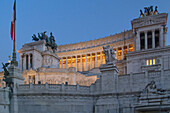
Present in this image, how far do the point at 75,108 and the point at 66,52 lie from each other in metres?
76.2

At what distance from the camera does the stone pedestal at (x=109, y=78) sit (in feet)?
95.3

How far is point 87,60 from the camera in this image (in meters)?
102

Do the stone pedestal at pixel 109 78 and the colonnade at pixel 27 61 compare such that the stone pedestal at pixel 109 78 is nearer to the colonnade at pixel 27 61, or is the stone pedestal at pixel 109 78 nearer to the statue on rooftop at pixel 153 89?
the statue on rooftop at pixel 153 89

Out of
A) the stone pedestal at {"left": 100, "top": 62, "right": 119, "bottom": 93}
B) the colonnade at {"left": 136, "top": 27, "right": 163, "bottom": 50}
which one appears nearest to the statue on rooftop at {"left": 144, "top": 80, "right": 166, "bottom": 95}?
the stone pedestal at {"left": 100, "top": 62, "right": 119, "bottom": 93}

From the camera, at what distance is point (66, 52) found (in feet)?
343

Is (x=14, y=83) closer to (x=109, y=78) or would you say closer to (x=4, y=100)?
(x=4, y=100)

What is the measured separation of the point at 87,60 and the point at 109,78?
72.5 m

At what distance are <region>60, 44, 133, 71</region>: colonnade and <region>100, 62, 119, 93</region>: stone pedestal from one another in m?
61.7

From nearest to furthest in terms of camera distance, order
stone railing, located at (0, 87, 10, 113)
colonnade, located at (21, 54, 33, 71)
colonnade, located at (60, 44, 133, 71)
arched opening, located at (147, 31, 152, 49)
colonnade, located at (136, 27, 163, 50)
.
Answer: stone railing, located at (0, 87, 10, 113) < colonnade, located at (136, 27, 163, 50) < colonnade, located at (21, 54, 33, 71) < arched opening, located at (147, 31, 152, 49) < colonnade, located at (60, 44, 133, 71)

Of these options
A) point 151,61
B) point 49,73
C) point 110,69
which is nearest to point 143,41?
point 151,61

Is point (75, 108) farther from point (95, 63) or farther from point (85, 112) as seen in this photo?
point (95, 63)

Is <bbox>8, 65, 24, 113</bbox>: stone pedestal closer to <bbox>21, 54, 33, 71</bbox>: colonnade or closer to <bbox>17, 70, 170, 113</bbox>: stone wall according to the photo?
<bbox>17, 70, 170, 113</bbox>: stone wall

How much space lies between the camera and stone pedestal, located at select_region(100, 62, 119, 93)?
95.3 ft

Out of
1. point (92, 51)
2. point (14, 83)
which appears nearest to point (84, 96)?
point (14, 83)
